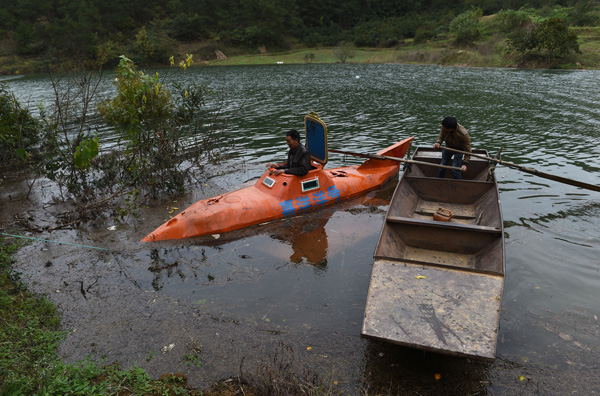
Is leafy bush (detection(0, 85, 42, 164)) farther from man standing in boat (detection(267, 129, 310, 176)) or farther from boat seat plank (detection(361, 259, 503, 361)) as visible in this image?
boat seat plank (detection(361, 259, 503, 361))

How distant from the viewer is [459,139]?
10.4 metres

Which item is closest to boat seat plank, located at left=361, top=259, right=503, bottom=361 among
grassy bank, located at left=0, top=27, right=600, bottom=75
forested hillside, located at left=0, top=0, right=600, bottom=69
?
grassy bank, located at left=0, top=27, right=600, bottom=75

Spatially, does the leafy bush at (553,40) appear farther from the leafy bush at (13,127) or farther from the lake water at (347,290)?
the leafy bush at (13,127)

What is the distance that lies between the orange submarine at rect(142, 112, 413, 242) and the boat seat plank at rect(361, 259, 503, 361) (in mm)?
4207

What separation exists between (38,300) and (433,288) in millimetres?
6613

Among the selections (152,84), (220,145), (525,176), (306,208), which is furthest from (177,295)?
(525,176)

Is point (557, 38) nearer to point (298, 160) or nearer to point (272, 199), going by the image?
point (298, 160)

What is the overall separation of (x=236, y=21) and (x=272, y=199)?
82581 mm

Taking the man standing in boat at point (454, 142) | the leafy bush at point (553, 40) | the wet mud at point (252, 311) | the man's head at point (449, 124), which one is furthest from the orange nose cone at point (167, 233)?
the leafy bush at point (553, 40)

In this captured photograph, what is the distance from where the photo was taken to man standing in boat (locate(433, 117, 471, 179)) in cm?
999

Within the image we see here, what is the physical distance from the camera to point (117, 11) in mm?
74812

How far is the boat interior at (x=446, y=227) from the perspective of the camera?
6.84m

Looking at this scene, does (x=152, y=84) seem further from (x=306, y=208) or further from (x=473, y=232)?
(x=473, y=232)

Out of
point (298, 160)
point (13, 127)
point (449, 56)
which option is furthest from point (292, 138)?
point (449, 56)
